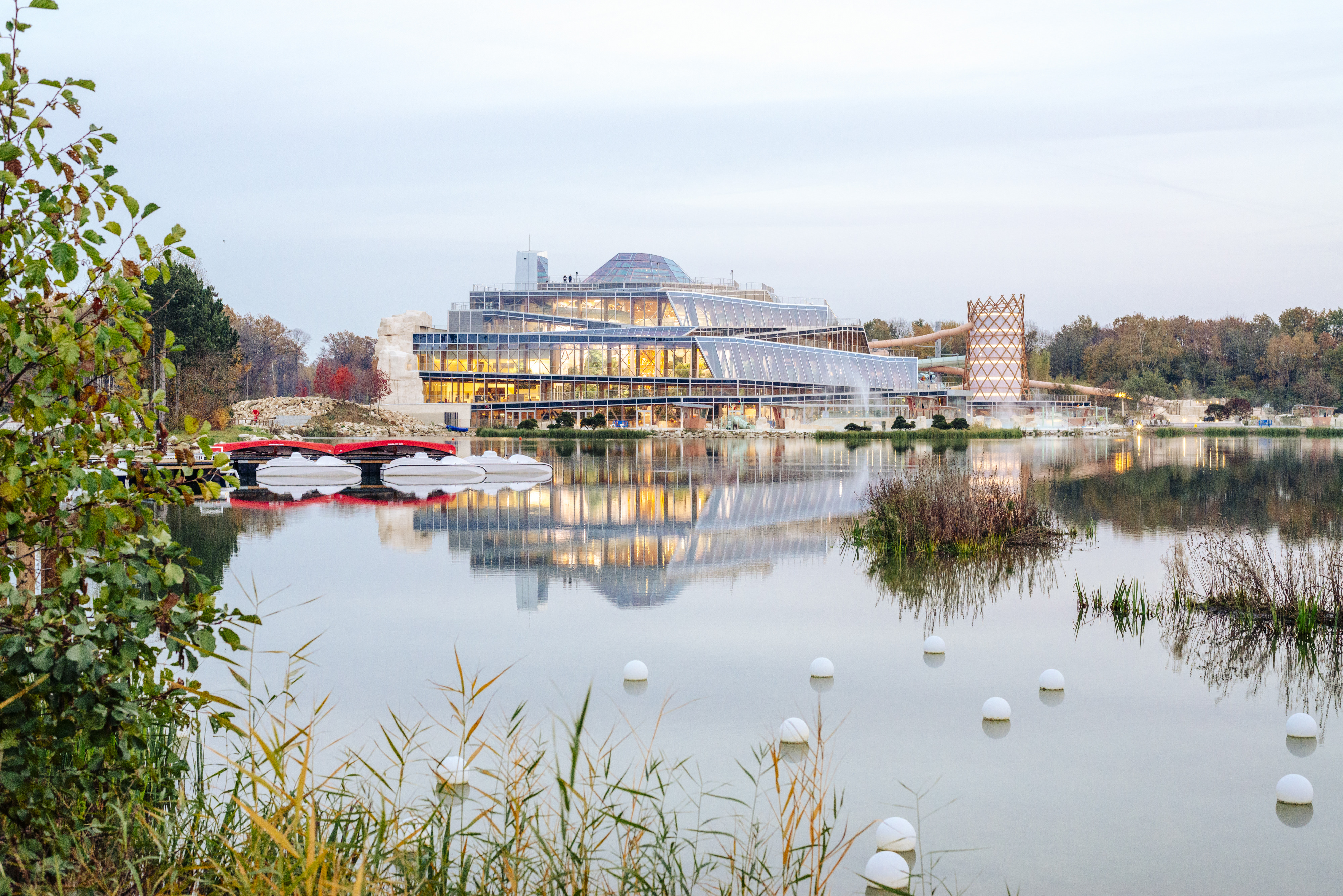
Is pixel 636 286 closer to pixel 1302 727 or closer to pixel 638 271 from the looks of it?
pixel 638 271

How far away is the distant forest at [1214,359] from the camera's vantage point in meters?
106

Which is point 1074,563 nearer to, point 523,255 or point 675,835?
point 675,835

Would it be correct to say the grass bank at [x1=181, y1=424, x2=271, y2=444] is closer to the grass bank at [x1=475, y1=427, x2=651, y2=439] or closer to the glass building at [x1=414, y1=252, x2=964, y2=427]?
the grass bank at [x1=475, y1=427, x2=651, y2=439]

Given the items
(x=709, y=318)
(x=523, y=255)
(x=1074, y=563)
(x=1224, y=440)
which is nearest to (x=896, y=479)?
(x=1074, y=563)

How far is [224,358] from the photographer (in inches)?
1847

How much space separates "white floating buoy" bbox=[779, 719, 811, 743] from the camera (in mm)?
7258

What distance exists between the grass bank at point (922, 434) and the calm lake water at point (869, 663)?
35.1 metres

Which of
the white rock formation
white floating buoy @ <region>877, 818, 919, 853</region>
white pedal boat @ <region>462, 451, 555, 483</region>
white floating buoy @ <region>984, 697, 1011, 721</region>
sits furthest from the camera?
the white rock formation

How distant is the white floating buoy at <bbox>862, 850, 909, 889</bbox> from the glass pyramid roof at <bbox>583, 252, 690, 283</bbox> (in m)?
88.0

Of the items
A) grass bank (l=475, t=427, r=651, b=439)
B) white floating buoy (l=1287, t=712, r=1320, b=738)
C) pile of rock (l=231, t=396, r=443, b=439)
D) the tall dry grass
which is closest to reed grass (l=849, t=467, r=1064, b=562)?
the tall dry grass

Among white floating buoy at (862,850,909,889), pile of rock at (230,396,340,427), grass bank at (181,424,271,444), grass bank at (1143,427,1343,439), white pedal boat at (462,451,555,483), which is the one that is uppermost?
pile of rock at (230,396,340,427)

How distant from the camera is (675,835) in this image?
5379 millimetres

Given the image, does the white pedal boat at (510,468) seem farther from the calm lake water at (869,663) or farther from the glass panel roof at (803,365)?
the glass panel roof at (803,365)

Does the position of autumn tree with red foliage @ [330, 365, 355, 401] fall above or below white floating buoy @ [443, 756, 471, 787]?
above
